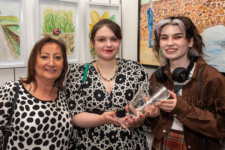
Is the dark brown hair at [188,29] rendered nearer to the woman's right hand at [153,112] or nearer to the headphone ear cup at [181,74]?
the headphone ear cup at [181,74]

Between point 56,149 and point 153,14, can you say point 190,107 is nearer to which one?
point 56,149

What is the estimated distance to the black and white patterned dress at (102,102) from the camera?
1.37 meters

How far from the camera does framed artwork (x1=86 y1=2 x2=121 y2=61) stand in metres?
2.00

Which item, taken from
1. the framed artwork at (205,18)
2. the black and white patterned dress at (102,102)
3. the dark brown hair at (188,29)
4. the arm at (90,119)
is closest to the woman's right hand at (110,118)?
the arm at (90,119)

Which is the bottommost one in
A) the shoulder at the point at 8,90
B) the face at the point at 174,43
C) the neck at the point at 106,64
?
the shoulder at the point at 8,90

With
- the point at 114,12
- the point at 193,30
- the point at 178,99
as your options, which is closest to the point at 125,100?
the point at 178,99

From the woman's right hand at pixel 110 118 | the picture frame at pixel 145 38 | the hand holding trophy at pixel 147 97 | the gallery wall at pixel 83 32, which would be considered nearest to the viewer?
the hand holding trophy at pixel 147 97

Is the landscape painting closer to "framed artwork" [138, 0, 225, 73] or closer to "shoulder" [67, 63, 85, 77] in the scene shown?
"shoulder" [67, 63, 85, 77]

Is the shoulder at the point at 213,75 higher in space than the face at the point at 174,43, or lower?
lower

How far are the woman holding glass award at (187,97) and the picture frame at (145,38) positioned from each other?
518 mm

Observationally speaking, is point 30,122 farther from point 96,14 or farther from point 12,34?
point 96,14

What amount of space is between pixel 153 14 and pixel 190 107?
3.61 feet

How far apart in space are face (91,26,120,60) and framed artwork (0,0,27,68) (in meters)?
0.69

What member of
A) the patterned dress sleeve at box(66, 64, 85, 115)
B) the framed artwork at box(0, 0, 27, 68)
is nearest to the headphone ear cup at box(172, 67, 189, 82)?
the patterned dress sleeve at box(66, 64, 85, 115)
